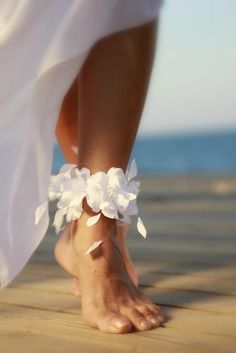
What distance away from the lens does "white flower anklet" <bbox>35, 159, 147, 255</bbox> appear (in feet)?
4.97

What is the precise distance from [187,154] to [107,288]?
3665cm

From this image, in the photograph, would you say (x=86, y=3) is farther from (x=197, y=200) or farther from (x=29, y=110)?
(x=197, y=200)

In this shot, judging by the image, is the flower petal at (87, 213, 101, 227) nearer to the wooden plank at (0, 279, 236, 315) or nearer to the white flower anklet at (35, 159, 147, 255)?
the white flower anklet at (35, 159, 147, 255)

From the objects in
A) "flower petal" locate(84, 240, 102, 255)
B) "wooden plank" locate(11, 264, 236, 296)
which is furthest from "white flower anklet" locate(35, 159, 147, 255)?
"wooden plank" locate(11, 264, 236, 296)

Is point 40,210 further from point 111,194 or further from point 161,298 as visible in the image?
point 161,298

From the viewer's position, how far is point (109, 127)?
1.53 m

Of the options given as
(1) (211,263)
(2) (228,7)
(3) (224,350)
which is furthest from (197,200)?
(3) (224,350)

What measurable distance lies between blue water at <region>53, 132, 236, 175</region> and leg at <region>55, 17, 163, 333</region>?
2318cm

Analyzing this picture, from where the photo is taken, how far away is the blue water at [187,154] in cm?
3045

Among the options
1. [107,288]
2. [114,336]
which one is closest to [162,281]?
[107,288]

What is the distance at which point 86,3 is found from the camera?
1.54m

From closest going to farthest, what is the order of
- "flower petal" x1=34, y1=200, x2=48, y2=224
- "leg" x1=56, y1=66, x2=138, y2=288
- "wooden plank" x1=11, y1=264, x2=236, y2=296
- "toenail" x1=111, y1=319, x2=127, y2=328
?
"toenail" x1=111, y1=319, x2=127, y2=328
"flower petal" x1=34, y1=200, x2=48, y2=224
"wooden plank" x1=11, y1=264, x2=236, y2=296
"leg" x1=56, y1=66, x2=138, y2=288

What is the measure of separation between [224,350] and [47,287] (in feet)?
2.28

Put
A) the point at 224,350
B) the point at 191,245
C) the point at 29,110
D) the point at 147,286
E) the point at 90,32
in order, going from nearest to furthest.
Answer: the point at 224,350 < the point at 90,32 < the point at 29,110 < the point at 147,286 < the point at 191,245
